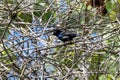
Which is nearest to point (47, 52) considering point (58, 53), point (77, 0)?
point (58, 53)

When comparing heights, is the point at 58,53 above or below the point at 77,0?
below

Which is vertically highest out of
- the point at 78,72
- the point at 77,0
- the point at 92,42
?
the point at 77,0

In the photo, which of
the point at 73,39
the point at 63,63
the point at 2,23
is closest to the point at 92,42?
the point at 73,39

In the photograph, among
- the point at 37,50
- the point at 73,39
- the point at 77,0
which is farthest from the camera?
the point at 77,0

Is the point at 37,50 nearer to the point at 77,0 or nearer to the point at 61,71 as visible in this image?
the point at 61,71

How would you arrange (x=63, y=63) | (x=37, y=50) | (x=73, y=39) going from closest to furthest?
(x=37, y=50) → (x=73, y=39) → (x=63, y=63)

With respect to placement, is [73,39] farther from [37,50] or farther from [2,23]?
[2,23]

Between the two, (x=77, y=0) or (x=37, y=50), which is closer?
(x=37, y=50)

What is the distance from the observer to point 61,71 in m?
2.45

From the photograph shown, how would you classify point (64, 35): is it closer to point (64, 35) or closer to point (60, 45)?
point (64, 35)

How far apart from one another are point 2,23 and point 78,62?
18.7 inches

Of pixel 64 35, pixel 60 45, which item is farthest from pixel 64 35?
pixel 60 45

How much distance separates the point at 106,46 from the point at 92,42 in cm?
16

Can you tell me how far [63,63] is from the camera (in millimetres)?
2607
